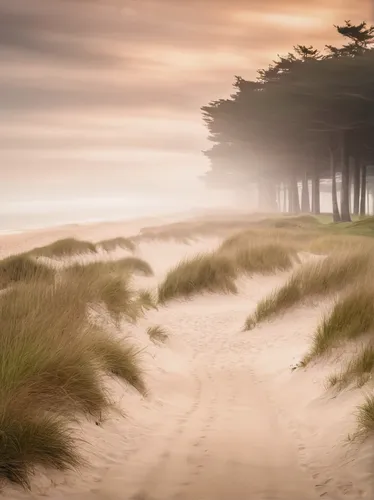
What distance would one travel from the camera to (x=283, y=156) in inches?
2117

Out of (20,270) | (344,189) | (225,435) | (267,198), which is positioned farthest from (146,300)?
(267,198)

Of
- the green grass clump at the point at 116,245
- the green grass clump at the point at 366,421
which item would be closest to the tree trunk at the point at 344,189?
the green grass clump at the point at 116,245

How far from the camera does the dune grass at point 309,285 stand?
36.4 feet

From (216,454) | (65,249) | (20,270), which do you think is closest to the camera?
(216,454)

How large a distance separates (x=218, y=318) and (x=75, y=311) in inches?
195

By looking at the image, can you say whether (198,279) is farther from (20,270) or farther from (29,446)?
(29,446)

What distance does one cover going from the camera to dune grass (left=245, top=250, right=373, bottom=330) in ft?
36.4

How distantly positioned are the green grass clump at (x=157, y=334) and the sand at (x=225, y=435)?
0.43 ft

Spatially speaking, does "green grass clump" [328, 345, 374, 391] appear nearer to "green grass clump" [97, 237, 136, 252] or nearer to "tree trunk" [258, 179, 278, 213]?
"green grass clump" [97, 237, 136, 252]

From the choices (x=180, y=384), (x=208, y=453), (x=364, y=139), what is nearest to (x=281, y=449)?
(x=208, y=453)

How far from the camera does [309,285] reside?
447 inches

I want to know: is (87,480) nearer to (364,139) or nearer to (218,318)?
(218,318)

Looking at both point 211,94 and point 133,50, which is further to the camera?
point 211,94

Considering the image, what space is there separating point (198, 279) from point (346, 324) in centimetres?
671
